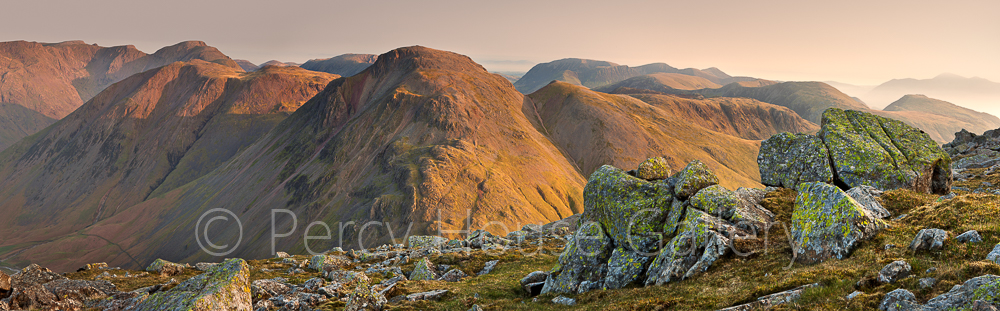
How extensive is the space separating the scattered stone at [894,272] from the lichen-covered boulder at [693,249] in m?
8.41

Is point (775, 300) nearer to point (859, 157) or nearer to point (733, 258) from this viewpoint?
point (733, 258)

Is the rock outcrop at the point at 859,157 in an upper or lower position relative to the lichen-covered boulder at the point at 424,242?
upper

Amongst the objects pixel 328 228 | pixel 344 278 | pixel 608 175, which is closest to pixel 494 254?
pixel 344 278

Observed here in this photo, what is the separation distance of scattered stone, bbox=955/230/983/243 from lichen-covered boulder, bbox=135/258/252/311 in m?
35.3

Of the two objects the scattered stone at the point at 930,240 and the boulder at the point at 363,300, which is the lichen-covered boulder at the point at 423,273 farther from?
the scattered stone at the point at 930,240

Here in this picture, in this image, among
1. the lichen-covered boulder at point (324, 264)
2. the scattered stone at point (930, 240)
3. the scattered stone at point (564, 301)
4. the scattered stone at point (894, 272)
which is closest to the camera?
the scattered stone at point (894, 272)

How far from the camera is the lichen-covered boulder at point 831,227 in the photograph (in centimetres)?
1883

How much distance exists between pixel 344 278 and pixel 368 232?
14423cm

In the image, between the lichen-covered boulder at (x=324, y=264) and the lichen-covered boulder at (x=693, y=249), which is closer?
the lichen-covered boulder at (x=693, y=249)

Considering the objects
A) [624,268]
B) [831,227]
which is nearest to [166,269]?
[624,268]

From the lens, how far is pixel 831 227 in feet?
63.5

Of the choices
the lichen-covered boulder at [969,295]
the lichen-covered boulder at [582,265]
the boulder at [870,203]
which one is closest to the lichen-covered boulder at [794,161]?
the boulder at [870,203]

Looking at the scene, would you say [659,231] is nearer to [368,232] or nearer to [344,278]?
[344,278]

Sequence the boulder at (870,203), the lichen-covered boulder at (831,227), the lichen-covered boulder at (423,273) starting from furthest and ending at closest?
the lichen-covered boulder at (423,273), the boulder at (870,203), the lichen-covered boulder at (831,227)
